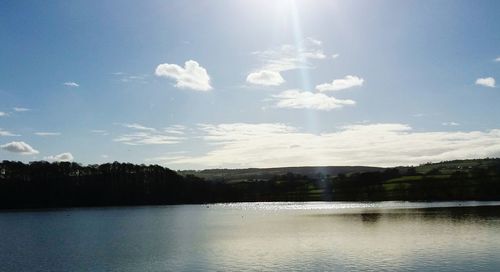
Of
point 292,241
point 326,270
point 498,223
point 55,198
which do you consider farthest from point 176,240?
point 55,198

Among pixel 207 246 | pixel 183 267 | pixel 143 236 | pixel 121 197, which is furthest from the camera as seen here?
pixel 121 197

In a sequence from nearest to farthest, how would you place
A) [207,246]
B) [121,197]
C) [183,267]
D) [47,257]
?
1. [183,267]
2. [47,257]
3. [207,246]
4. [121,197]

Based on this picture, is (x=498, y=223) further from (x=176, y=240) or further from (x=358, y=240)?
(x=176, y=240)

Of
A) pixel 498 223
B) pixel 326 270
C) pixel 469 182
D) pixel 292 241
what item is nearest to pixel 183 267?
pixel 326 270

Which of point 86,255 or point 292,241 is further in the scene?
point 292,241

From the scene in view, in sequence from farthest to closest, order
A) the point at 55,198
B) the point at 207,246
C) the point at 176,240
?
the point at 55,198 → the point at 176,240 → the point at 207,246

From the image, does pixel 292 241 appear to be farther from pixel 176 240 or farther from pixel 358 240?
pixel 176 240

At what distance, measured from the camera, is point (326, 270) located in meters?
37.8

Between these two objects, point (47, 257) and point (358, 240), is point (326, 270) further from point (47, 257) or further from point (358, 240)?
point (47, 257)

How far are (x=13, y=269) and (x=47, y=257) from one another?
7.06m

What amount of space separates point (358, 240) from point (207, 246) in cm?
1709

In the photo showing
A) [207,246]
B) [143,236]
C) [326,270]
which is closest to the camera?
[326,270]

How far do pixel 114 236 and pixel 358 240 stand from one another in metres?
33.9

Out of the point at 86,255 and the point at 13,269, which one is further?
the point at 86,255
